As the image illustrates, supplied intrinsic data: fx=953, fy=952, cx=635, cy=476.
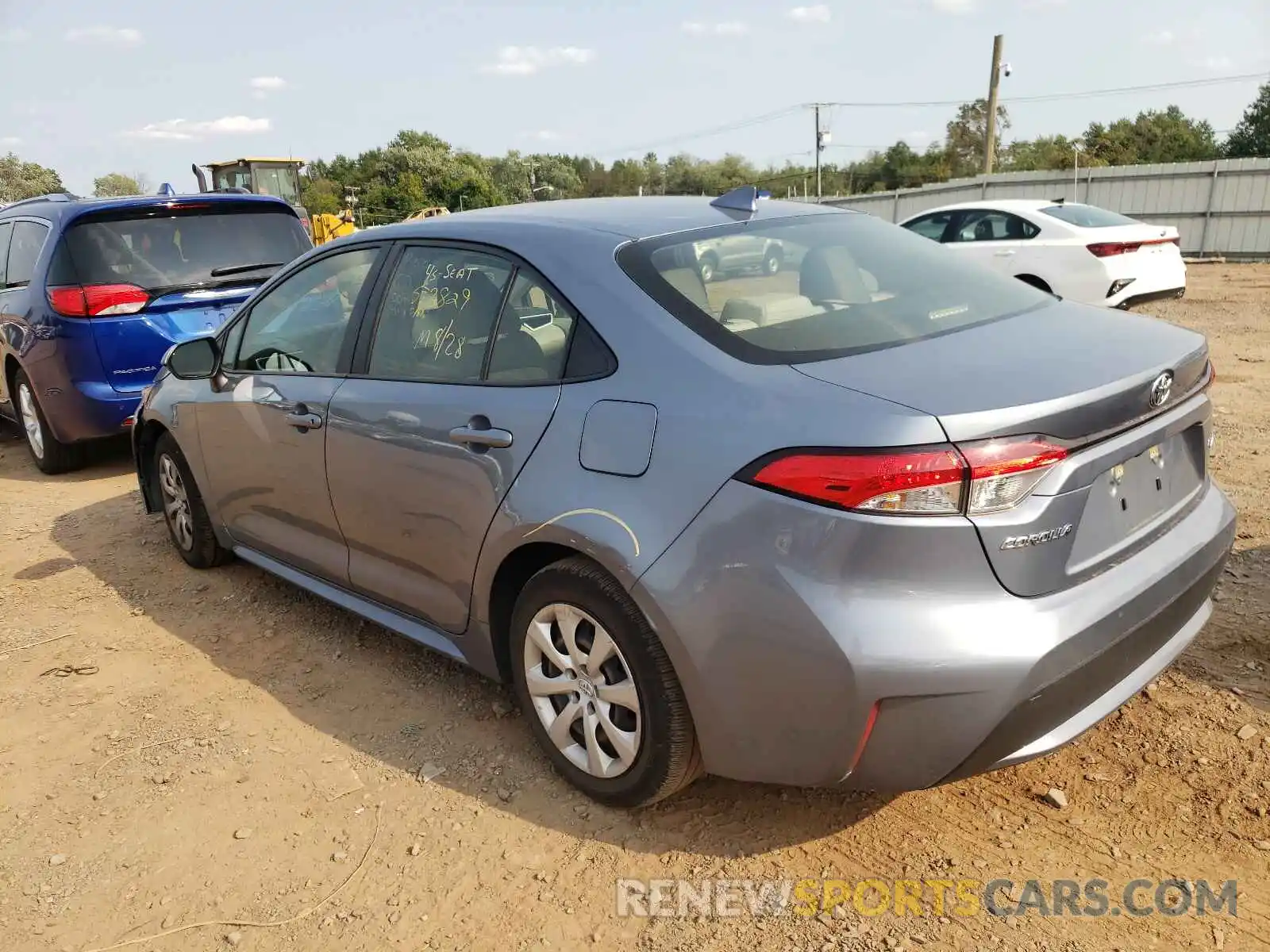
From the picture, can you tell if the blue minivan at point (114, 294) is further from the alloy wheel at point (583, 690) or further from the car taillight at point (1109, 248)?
the car taillight at point (1109, 248)

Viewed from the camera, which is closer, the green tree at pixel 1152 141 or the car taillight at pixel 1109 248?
the car taillight at pixel 1109 248

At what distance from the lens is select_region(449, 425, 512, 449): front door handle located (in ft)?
8.98

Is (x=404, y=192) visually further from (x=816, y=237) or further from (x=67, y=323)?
(x=816, y=237)

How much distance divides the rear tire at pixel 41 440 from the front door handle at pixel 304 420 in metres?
4.02

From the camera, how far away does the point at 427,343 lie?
3154 mm

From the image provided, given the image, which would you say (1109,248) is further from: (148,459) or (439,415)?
(148,459)

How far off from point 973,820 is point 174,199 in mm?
6221

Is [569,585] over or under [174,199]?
under

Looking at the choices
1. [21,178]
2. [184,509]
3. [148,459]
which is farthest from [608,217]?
[21,178]

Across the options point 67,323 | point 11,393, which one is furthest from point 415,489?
point 11,393

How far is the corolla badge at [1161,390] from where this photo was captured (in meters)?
Result: 2.31

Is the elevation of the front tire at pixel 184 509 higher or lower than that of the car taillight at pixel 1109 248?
lower

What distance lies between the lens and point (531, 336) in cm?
281

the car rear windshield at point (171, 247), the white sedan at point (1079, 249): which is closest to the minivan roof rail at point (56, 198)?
the car rear windshield at point (171, 247)
